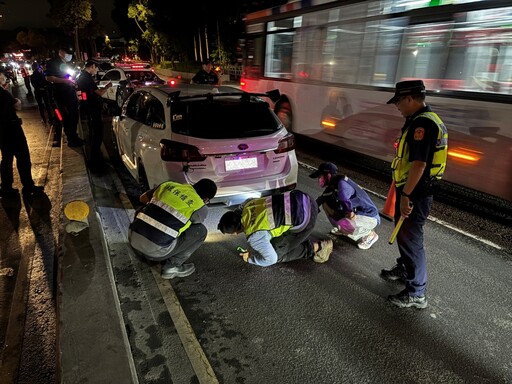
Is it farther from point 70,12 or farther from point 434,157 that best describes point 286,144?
point 70,12

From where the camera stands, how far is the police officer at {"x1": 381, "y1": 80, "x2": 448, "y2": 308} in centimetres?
277

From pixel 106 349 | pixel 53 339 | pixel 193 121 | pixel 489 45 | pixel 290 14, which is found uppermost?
pixel 290 14

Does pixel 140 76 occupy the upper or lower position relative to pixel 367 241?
upper

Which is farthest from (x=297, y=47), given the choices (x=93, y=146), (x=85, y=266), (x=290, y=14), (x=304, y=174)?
(x=85, y=266)

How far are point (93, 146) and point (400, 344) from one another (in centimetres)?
645

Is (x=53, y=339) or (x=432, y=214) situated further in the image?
(x=432, y=214)

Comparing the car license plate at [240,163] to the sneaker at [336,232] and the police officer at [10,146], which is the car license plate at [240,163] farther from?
the police officer at [10,146]

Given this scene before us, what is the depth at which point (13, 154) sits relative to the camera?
5691mm

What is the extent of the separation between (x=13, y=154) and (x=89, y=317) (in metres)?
4.21

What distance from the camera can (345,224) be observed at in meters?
4.15

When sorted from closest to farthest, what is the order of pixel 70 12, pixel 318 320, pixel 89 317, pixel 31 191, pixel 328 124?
pixel 89 317 → pixel 318 320 → pixel 31 191 → pixel 328 124 → pixel 70 12

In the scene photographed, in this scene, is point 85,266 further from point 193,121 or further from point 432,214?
point 432,214

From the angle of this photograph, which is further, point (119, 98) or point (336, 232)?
point (119, 98)

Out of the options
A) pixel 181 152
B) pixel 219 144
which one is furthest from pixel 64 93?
pixel 219 144
